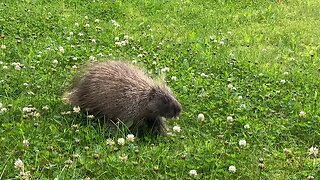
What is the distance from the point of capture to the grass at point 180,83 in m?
4.70

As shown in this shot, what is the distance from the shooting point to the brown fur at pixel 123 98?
219 inches

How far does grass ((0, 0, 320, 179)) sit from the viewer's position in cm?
470

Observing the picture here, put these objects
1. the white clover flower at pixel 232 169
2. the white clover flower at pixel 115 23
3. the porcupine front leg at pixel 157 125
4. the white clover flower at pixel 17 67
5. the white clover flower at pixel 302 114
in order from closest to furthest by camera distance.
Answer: the white clover flower at pixel 232 169 → the porcupine front leg at pixel 157 125 → the white clover flower at pixel 302 114 → the white clover flower at pixel 17 67 → the white clover flower at pixel 115 23

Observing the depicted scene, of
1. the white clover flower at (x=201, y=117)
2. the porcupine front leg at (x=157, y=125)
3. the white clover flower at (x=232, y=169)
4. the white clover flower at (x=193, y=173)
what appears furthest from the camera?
the white clover flower at (x=201, y=117)

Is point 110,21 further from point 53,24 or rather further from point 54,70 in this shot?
point 54,70

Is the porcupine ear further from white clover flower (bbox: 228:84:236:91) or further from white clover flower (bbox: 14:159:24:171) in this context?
white clover flower (bbox: 14:159:24:171)

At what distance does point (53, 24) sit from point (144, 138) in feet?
12.2

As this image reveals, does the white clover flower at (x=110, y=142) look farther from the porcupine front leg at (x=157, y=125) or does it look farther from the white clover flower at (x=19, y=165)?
the white clover flower at (x=19, y=165)

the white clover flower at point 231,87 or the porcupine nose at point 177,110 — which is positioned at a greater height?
the porcupine nose at point 177,110

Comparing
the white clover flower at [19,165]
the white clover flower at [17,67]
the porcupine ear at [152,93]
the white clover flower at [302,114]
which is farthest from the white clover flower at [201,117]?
the white clover flower at [17,67]

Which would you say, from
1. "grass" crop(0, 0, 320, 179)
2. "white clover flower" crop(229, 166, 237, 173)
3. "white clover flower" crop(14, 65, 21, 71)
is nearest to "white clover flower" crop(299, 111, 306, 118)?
"grass" crop(0, 0, 320, 179)

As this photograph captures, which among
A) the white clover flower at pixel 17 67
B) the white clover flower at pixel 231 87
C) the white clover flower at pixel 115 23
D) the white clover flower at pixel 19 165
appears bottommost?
the white clover flower at pixel 115 23

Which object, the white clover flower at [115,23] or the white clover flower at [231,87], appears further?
the white clover flower at [115,23]

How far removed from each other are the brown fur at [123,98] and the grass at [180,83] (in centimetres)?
18
